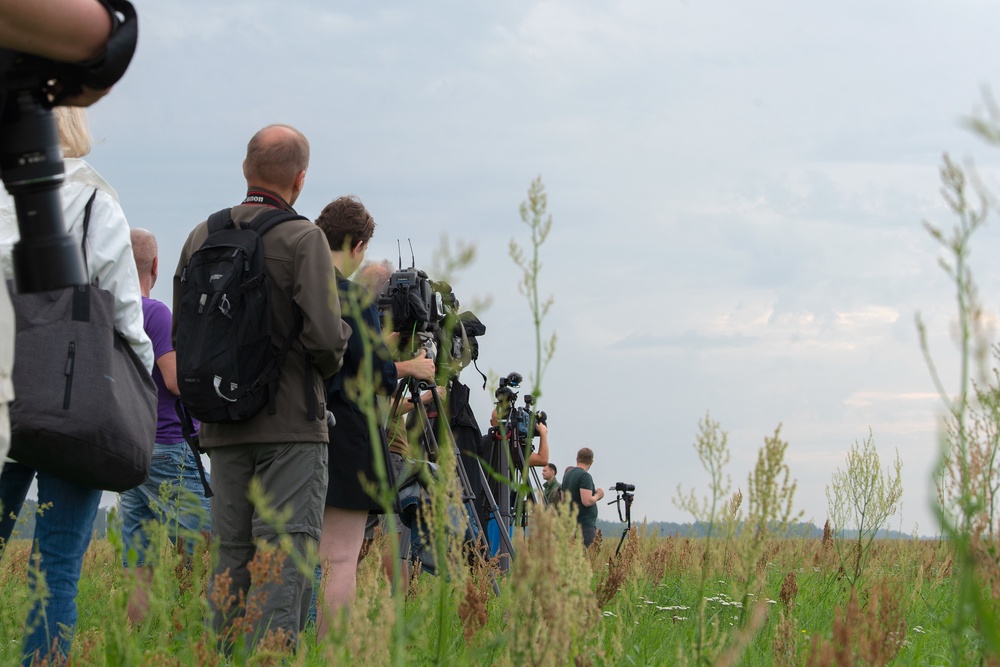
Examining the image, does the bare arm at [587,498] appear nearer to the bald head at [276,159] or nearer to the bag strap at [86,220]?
the bald head at [276,159]

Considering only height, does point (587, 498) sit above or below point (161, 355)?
below

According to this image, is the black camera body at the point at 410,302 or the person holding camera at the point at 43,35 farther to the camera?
the black camera body at the point at 410,302

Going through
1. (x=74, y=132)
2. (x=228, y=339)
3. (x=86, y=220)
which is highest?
(x=74, y=132)

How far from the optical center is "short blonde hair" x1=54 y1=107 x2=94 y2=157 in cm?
313

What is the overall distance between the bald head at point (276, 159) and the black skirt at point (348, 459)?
94 cm

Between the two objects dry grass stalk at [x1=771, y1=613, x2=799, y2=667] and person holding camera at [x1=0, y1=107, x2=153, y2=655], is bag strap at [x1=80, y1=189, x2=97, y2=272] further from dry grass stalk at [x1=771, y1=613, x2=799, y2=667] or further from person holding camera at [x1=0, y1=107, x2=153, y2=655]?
dry grass stalk at [x1=771, y1=613, x2=799, y2=667]

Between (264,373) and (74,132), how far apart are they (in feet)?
3.25

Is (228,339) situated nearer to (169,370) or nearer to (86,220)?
(86,220)

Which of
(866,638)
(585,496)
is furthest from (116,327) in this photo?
(585,496)

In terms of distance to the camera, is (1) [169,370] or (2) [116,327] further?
(1) [169,370]

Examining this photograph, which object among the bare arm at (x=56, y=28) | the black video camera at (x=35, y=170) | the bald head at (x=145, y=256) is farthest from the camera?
the bald head at (x=145, y=256)

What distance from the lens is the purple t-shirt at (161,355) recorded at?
4.53 m

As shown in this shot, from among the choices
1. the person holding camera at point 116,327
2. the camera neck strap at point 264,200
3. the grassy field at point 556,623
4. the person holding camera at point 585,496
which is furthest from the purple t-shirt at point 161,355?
the person holding camera at point 585,496

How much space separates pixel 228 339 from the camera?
3.57m
